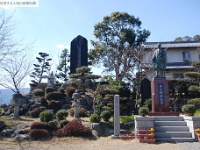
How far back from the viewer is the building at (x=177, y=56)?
2516 centimetres

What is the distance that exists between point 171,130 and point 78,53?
63.9 ft

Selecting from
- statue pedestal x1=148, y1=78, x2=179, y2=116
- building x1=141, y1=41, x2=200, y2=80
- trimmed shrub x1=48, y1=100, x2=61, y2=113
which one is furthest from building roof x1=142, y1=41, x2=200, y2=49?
statue pedestal x1=148, y1=78, x2=179, y2=116

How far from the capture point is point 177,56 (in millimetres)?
26734

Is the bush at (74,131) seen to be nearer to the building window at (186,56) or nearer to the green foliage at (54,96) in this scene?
the green foliage at (54,96)

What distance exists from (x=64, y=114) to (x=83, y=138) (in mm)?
3313

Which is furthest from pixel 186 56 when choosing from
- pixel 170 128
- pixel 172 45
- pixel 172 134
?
pixel 172 134

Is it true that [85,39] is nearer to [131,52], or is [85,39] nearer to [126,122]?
[131,52]

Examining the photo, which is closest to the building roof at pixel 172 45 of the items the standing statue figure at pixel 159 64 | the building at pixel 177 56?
the building at pixel 177 56

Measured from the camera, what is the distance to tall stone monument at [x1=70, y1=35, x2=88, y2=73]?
90.0 ft

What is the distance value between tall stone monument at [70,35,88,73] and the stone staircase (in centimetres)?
1779

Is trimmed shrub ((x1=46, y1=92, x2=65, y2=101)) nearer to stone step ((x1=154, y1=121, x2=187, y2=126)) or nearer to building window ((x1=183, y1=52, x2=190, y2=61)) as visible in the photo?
stone step ((x1=154, y1=121, x2=187, y2=126))

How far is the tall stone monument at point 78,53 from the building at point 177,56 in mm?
7692

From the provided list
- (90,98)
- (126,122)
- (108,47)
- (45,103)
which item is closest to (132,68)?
(108,47)

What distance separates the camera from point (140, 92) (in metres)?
20.0
